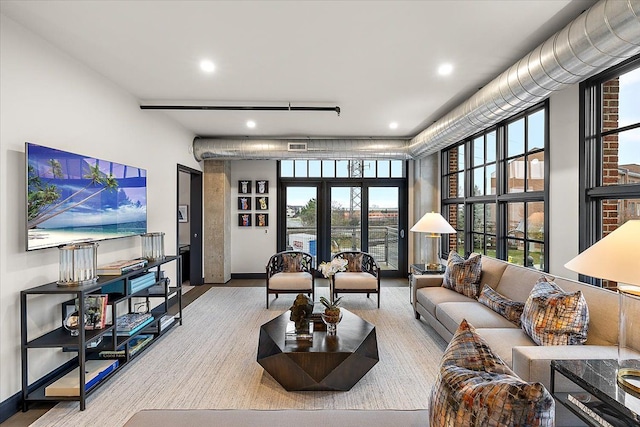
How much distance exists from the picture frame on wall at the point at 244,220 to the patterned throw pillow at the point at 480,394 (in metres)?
5.89

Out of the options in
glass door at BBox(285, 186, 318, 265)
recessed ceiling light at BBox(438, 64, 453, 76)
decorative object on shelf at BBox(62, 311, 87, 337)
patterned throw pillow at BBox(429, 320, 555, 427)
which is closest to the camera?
patterned throw pillow at BBox(429, 320, 555, 427)

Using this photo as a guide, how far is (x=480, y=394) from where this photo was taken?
100 centimetres

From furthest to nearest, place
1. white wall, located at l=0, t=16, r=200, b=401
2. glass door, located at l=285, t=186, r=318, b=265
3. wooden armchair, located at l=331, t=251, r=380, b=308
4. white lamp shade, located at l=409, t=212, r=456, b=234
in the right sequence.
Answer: glass door, located at l=285, t=186, r=318, b=265
wooden armchair, located at l=331, t=251, r=380, b=308
white lamp shade, located at l=409, t=212, r=456, b=234
white wall, located at l=0, t=16, r=200, b=401

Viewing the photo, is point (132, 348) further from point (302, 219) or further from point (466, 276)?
point (302, 219)

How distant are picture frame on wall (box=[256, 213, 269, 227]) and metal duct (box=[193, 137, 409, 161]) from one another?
1456mm

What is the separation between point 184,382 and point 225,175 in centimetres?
428

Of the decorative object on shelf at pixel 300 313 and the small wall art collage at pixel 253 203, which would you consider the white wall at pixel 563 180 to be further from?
the small wall art collage at pixel 253 203

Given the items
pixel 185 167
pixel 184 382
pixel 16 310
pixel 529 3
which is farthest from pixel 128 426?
pixel 185 167

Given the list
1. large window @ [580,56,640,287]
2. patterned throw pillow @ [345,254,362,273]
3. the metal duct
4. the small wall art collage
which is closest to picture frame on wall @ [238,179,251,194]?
the small wall art collage

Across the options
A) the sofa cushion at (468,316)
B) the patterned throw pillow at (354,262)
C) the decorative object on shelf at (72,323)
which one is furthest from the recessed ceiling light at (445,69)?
the decorative object on shelf at (72,323)

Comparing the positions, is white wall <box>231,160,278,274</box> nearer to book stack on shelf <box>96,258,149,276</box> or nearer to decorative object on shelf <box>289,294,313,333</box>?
book stack on shelf <box>96,258,149,276</box>

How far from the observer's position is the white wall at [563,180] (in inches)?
119

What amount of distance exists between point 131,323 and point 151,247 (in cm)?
94

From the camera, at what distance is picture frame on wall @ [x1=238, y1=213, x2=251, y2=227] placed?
6.85 metres
